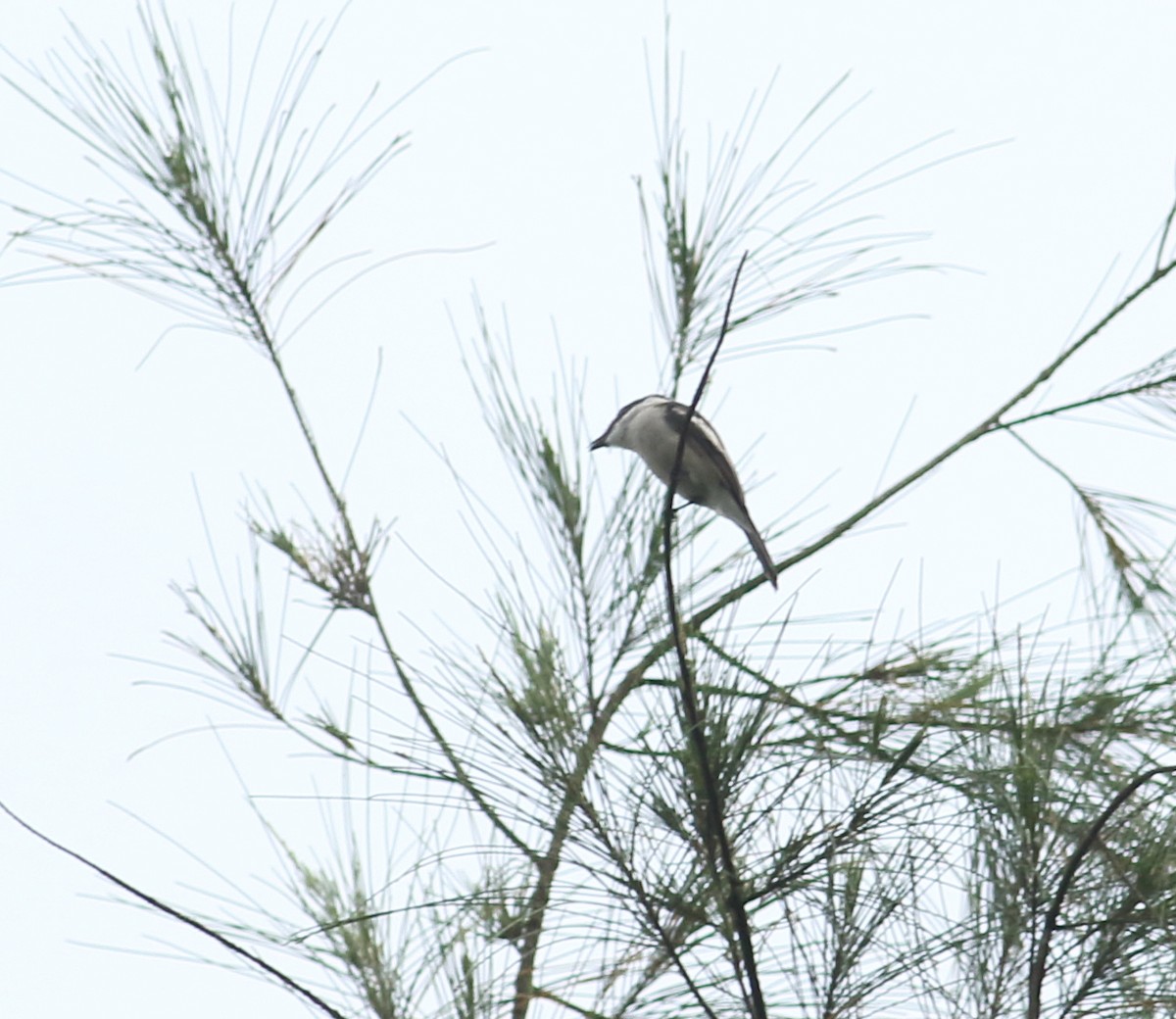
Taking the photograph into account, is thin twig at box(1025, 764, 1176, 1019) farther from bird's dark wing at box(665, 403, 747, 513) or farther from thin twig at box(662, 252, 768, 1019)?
bird's dark wing at box(665, 403, 747, 513)

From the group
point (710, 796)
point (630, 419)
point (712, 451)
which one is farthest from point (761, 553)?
point (710, 796)

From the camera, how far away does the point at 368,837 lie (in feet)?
6.64

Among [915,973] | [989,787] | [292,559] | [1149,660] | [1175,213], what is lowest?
[915,973]

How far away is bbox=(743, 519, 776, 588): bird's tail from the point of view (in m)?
2.07

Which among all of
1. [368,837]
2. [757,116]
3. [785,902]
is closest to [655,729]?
[785,902]

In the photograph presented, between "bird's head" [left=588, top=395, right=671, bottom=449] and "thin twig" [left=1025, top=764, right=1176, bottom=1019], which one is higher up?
"bird's head" [left=588, top=395, right=671, bottom=449]

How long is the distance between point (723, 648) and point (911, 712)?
322 mm

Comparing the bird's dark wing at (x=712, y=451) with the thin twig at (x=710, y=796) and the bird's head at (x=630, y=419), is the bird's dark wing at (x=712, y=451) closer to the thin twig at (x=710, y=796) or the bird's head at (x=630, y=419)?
the bird's head at (x=630, y=419)

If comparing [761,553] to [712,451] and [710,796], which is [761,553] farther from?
[710,796]

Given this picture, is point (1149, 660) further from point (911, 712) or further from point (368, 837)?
point (368, 837)

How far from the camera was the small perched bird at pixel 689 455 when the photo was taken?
88.4 inches

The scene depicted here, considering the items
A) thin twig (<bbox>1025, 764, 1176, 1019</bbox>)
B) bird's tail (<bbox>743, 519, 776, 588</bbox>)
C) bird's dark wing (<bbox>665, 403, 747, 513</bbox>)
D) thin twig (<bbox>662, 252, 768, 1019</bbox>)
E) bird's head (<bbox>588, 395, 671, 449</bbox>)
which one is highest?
bird's head (<bbox>588, 395, 671, 449</bbox>)

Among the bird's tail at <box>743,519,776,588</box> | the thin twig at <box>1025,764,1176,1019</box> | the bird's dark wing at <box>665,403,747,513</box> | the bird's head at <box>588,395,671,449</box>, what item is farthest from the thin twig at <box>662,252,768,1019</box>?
the bird's head at <box>588,395,671,449</box>

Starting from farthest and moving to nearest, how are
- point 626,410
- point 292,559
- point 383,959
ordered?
1. point 626,410
2. point 292,559
3. point 383,959
